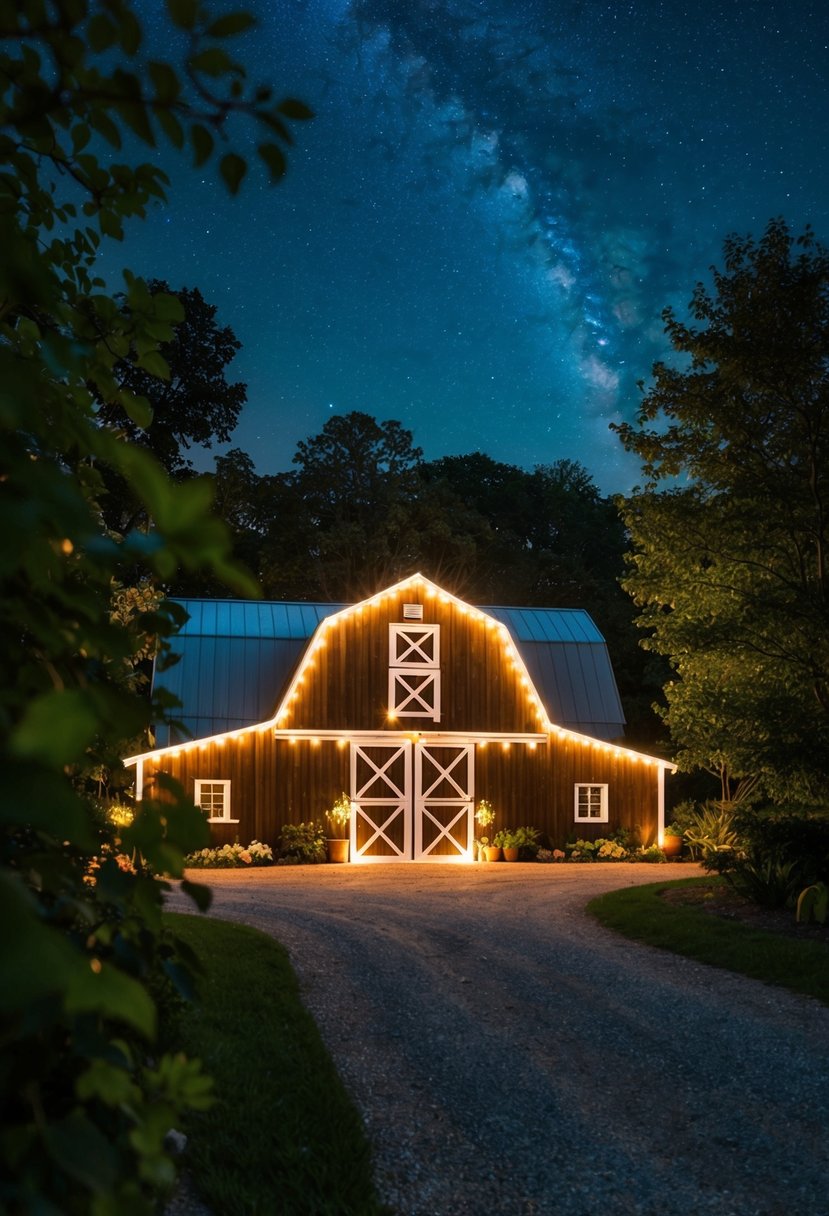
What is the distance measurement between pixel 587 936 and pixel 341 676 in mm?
12662

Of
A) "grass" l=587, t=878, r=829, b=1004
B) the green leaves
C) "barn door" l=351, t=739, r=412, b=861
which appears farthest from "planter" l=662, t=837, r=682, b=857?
the green leaves

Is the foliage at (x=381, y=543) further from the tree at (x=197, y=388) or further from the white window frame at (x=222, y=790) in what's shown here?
the white window frame at (x=222, y=790)

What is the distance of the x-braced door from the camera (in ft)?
81.4

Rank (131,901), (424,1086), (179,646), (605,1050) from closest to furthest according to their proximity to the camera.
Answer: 1. (131,901)
2. (424,1086)
3. (605,1050)
4. (179,646)

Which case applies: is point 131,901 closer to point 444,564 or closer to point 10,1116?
point 10,1116

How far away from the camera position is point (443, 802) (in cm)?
2523

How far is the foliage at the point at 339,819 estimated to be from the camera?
80.5 feet

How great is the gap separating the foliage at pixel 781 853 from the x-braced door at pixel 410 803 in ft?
35.0

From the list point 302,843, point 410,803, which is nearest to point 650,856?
point 410,803

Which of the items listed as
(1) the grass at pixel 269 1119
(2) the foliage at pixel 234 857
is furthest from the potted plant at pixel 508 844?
(1) the grass at pixel 269 1119

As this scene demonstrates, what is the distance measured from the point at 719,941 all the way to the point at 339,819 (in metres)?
13.3

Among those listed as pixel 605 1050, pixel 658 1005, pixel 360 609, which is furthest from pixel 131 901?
pixel 360 609

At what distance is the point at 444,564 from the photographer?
1577 inches

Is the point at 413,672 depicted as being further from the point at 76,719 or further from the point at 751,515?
the point at 76,719
